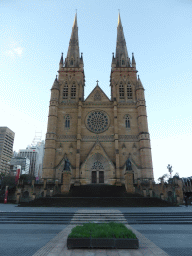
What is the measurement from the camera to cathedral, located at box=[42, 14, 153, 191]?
29.9 metres

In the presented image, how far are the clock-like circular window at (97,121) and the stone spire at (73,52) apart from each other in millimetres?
13194

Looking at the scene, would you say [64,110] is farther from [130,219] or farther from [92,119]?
[130,219]

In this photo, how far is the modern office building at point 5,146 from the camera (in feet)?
332

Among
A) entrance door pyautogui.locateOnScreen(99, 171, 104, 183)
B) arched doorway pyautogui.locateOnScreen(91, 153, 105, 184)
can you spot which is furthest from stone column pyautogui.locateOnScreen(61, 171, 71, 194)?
entrance door pyautogui.locateOnScreen(99, 171, 104, 183)

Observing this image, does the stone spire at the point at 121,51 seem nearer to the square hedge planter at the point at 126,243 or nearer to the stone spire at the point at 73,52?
the stone spire at the point at 73,52

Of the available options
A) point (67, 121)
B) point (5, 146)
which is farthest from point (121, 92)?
point (5, 146)

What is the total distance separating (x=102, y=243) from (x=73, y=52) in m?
42.0

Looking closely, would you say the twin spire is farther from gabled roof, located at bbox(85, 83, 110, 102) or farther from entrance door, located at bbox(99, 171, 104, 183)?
entrance door, located at bbox(99, 171, 104, 183)

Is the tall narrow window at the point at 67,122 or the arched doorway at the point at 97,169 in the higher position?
the tall narrow window at the point at 67,122

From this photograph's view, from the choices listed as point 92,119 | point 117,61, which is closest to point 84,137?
point 92,119

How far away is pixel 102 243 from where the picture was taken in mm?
5219

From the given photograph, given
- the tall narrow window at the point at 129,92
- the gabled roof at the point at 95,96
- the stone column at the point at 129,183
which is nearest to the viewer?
the stone column at the point at 129,183

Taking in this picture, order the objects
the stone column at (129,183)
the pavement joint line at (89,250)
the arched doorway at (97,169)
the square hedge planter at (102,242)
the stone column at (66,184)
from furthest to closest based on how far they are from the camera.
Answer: the arched doorway at (97,169) → the stone column at (129,183) → the stone column at (66,184) → the square hedge planter at (102,242) → the pavement joint line at (89,250)

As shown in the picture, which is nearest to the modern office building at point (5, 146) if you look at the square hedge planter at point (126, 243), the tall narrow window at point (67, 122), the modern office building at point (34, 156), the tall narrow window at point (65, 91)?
the modern office building at point (34, 156)
